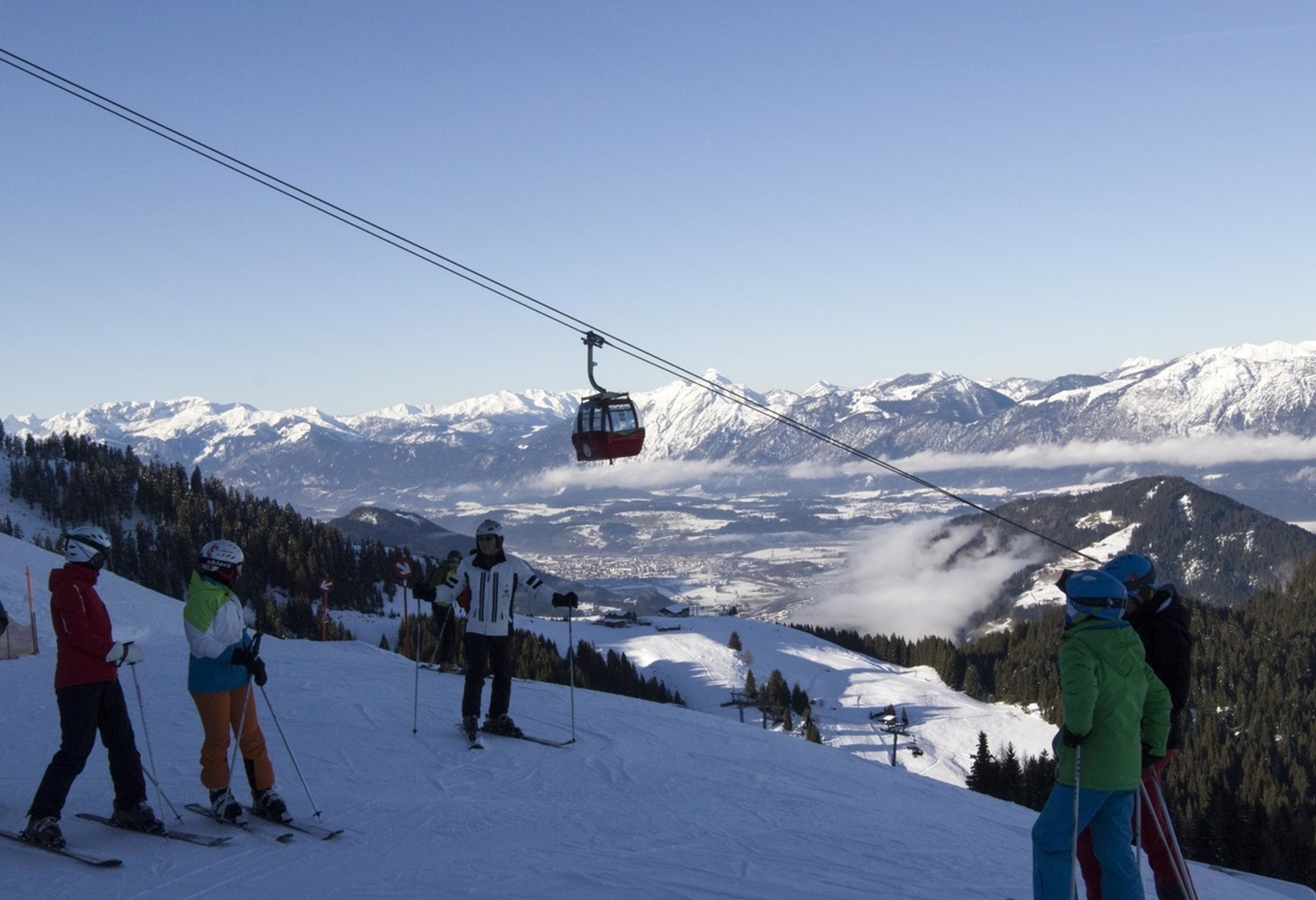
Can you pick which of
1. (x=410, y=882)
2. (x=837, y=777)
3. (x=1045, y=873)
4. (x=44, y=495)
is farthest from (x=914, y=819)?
(x=44, y=495)

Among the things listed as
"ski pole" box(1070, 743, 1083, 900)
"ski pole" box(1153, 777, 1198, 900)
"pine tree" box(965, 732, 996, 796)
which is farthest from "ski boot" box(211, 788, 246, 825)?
"pine tree" box(965, 732, 996, 796)

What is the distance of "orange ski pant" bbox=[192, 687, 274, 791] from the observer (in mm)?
8188

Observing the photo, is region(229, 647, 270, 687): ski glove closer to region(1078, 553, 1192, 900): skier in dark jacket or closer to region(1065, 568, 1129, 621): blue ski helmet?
region(1065, 568, 1129, 621): blue ski helmet

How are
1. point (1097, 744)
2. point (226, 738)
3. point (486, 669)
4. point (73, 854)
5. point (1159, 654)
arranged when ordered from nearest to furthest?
point (1097, 744)
point (1159, 654)
point (73, 854)
point (226, 738)
point (486, 669)

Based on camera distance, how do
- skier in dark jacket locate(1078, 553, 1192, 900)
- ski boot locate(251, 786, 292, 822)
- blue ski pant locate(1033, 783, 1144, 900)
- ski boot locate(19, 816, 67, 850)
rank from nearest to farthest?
blue ski pant locate(1033, 783, 1144, 900), skier in dark jacket locate(1078, 553, 1192, 900), ski boot locate(19, 816, 67, 850), ski boot locate(251, 786, 292, 822)

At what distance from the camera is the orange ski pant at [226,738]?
8188 mm

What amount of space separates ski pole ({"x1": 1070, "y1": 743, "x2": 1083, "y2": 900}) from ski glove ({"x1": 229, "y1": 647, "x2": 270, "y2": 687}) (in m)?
5.76

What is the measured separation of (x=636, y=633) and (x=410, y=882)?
372ft

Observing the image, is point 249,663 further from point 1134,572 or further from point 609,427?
point 609,427

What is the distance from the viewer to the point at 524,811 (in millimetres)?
9789

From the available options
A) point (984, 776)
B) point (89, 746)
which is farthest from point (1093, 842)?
point (984, 776)

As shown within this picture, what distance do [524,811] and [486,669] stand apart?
3.23m

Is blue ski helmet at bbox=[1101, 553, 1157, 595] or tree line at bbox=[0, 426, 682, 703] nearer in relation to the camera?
blue ski helmet at bbox=[1101, 553, 1157, 595]

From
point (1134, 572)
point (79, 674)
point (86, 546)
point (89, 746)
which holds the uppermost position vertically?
point (86, 546)
